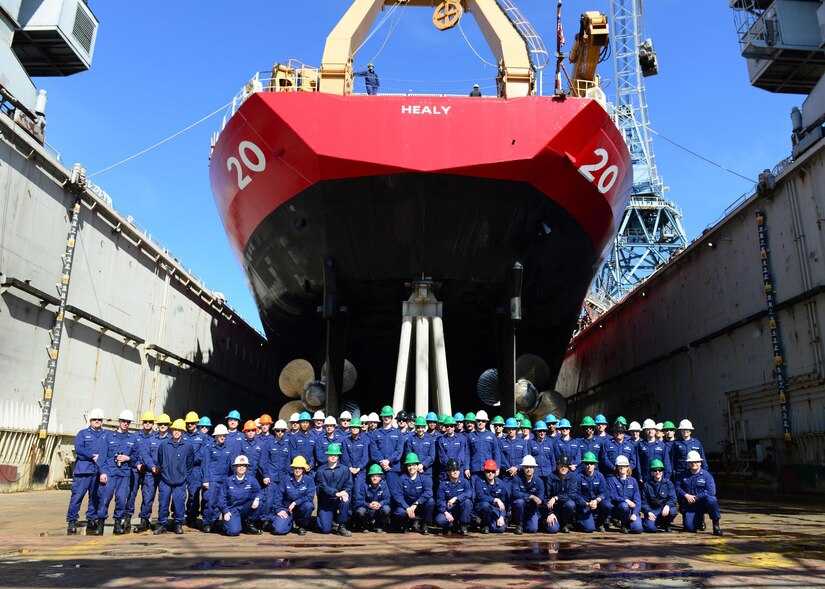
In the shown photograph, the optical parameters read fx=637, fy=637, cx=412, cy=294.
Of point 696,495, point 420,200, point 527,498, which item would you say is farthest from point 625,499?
point 420,200

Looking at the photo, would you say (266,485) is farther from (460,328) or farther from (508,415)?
(460,328)

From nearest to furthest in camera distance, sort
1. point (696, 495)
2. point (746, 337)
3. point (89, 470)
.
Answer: point (89, 470), point (696, 495), point (746, 337)

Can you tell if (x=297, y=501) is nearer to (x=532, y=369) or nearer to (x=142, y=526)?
(x=142, y=526)

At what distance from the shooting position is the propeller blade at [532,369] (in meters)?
11.9

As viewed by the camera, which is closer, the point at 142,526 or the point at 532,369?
the point at 142,526

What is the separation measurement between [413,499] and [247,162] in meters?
5.82

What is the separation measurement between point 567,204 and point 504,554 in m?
6.00

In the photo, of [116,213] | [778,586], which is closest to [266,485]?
[778,586]

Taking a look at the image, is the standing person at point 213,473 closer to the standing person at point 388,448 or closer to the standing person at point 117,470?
the standing person at point 117,470

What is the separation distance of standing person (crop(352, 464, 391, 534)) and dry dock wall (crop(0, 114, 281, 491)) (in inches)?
205

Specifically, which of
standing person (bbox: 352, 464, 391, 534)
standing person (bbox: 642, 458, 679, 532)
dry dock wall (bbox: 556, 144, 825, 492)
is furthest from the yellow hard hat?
dry dock wall (bbox: 556, 144, 825, 492)

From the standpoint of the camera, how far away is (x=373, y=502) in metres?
6.31

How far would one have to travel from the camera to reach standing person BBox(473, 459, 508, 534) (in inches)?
247

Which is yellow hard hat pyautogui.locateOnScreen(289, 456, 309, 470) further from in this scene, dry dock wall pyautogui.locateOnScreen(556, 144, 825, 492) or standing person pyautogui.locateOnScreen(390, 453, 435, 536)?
dry dock wall pyautogui.locateOnScreen(556, 144, 825, 492)
